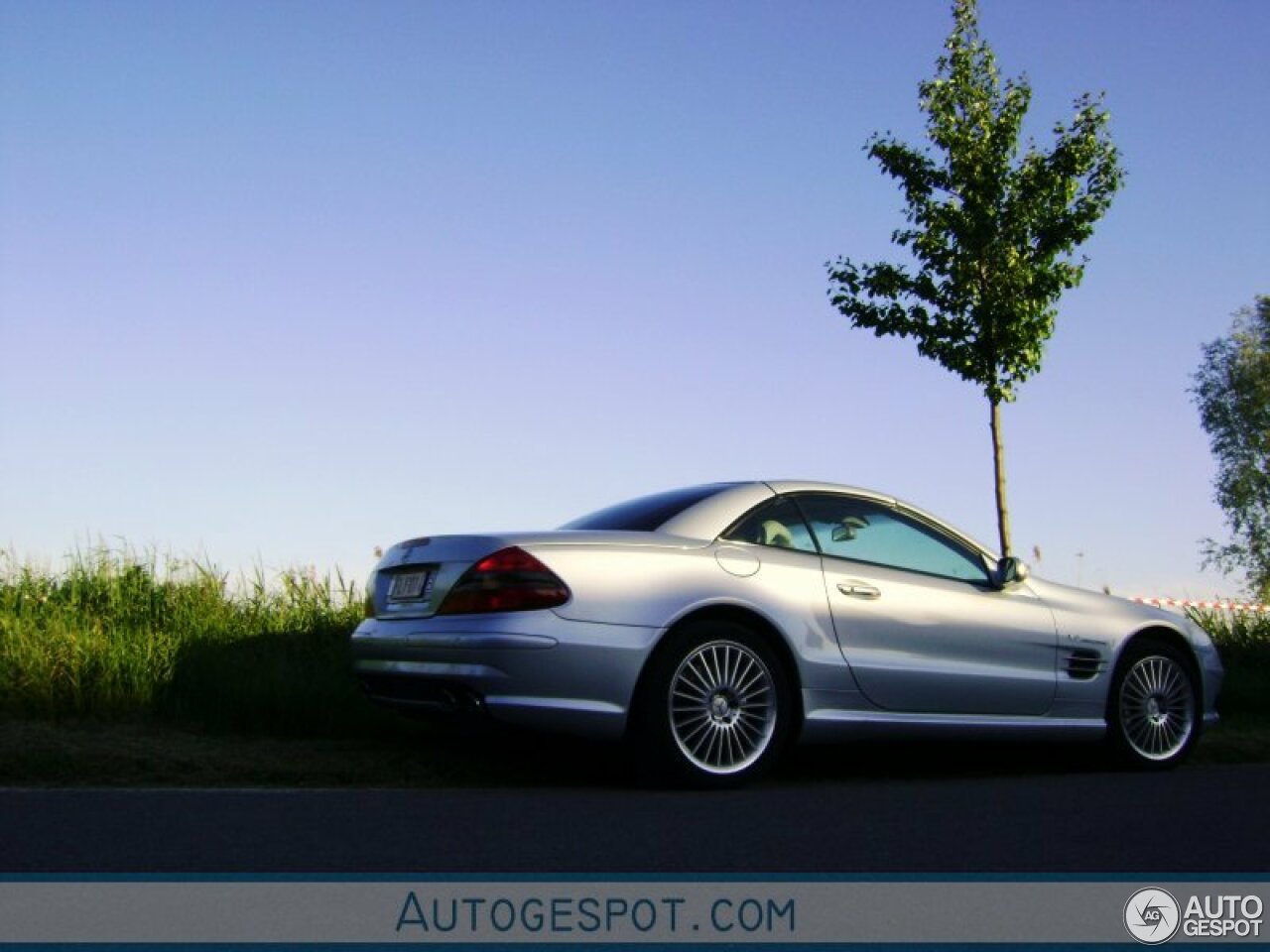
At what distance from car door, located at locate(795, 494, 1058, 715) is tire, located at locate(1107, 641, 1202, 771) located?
58 centimetres

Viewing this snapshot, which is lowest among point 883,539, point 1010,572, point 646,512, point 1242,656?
point 1242,656

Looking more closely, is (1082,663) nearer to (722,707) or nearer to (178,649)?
(722,707)

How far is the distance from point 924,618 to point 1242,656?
7.92 metres

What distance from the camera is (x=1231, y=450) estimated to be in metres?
51.0

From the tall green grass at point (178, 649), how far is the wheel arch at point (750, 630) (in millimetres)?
2561

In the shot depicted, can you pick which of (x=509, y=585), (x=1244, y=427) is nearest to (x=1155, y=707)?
(x=509, y=585)

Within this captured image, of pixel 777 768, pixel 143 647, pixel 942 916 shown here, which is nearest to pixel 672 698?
pixel 777 768

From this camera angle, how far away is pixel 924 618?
8148 mm

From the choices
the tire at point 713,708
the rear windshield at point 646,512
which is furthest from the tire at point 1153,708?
the rear windshield at point 646,512

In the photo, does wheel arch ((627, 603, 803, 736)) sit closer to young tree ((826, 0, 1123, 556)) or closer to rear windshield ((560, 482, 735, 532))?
rear windshield ((560, 482, 735, 532))

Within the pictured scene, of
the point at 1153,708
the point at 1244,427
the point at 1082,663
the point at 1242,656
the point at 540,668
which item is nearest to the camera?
the point at 540,668

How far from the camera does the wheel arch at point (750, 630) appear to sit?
23.7ft

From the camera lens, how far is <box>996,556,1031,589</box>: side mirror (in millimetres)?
8508

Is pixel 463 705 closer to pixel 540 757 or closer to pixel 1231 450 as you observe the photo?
pixel 540 757
